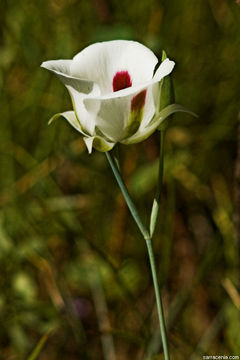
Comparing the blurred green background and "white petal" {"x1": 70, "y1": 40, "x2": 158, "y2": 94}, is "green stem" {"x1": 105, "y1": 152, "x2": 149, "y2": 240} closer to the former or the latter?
"white petal" {"x1": 70, "y1": 40, "x2": 158, "y2": 94}

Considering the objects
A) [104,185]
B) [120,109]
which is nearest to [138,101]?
[120,109]

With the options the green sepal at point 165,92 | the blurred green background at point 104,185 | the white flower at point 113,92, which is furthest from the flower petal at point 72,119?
the blurred green background at point 104,185

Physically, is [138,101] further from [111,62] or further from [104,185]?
[104,185]

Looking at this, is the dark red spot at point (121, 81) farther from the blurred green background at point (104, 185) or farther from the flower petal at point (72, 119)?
the blurred green background at point (104, 185)

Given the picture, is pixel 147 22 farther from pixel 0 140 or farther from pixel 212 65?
pixel 0 140

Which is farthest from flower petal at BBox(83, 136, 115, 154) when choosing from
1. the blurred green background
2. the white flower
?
the blurred green background

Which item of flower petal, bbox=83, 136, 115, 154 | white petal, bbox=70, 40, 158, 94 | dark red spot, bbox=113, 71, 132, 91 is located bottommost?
flower petal, bbox=83, 136, 115, 154
